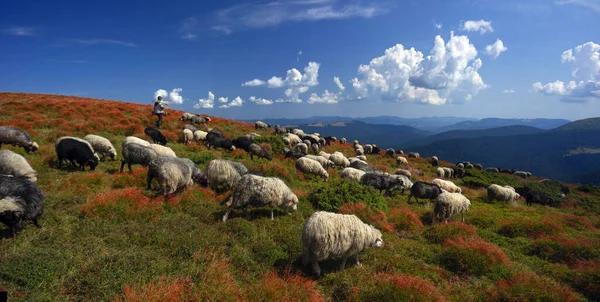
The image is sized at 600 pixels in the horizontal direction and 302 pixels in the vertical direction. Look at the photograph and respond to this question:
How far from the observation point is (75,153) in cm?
1333

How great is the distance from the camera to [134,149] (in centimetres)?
1409

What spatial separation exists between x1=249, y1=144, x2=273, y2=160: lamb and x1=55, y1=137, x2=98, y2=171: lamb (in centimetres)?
1050

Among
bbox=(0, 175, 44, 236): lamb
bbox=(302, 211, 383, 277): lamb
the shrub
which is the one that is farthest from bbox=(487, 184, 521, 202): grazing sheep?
bbox=(0, 175, 44, 236): lamb

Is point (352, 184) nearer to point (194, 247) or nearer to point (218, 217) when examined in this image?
point (218, 217)

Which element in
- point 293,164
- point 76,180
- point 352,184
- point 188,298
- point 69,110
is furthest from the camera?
point 69,110

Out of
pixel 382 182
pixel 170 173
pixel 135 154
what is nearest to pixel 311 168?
pixel 382 182

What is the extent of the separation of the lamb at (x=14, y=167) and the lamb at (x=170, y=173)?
4.39m

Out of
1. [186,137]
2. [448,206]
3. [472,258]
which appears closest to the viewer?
[472,258]

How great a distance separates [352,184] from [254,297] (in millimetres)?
9334

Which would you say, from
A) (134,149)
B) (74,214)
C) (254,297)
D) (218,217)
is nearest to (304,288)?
(254,297)

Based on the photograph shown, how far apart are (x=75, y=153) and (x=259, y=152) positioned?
461 inches

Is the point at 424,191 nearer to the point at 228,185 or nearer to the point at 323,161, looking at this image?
the point at 323,161

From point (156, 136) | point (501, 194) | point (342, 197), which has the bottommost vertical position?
point (501, 194)

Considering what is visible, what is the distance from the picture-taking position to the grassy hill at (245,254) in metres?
5.59
